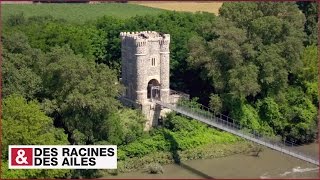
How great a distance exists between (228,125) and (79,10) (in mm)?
30470

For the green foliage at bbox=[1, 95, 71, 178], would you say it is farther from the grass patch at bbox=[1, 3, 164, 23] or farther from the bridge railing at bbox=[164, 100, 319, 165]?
the grass patch at bbox=[1, 3, 164, 23]

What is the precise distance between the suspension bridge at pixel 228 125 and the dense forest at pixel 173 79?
2.21 feet

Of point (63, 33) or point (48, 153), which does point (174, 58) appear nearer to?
point (63, 33)

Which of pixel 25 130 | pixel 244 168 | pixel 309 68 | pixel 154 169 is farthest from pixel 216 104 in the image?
pixel 25 130

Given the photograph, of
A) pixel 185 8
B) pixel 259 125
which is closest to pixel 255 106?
pixel 259 125

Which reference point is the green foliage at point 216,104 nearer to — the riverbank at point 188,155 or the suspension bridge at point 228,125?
the suspension bridge at point 228,125

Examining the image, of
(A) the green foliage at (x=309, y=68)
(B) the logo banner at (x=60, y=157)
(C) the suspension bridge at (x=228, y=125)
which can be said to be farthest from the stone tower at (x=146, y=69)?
(A) the green foliage at (x=309, y=68)

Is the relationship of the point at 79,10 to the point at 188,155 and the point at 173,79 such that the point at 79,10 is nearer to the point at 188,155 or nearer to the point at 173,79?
the point at 173,79

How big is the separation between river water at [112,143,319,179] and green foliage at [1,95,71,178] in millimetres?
4339

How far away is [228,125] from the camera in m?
43.4

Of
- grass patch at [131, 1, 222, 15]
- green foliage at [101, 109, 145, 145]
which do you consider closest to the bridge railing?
green foliage at [101, 109, 145, 145]

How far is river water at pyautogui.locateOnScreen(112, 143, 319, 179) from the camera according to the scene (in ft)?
127

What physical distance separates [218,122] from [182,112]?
2179 mm

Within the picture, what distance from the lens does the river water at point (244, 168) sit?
38.6 metres
